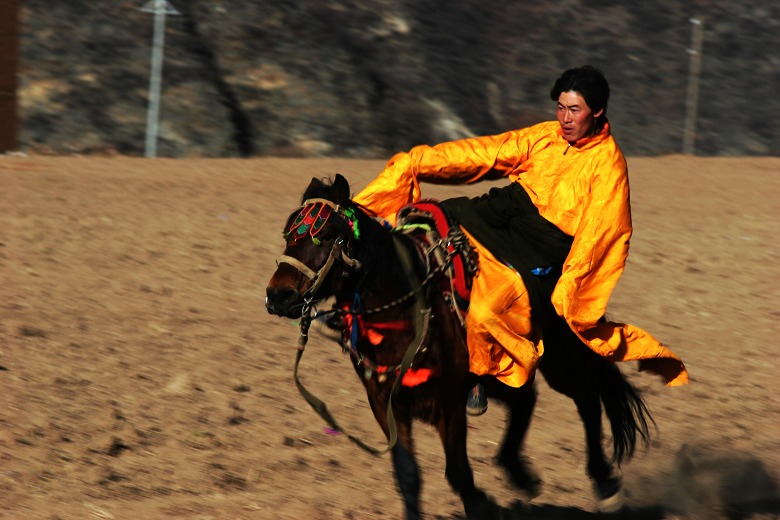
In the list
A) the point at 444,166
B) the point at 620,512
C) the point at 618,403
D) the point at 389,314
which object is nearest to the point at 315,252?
the point at 389,314

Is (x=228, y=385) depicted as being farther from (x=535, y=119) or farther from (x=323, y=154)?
(x=535, y=119)

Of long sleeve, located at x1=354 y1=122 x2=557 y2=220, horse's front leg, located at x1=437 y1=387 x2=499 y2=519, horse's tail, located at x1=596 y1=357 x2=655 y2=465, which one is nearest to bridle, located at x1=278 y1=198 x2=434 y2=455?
horse's front leg, located at x1=437 y1=387 x2=499 y2=519

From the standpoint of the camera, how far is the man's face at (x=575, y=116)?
4996 millimetres

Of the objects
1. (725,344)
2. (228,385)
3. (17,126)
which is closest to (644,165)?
(725,344)

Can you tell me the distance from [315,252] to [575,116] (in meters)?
1.39

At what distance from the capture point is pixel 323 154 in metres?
13.2

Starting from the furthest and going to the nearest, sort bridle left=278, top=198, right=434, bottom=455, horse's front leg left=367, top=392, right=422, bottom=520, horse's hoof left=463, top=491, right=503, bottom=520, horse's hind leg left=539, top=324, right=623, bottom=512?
horse's hind leg left=539, top=324, right=623, bottom=512
horse's hoof left=463, top=491, right=503, bottom=520
horse's front leg left=367, top=392, right=422, bottom=520
bridle left=278, top=198, right=434, bottom=455

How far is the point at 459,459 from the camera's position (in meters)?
5.00

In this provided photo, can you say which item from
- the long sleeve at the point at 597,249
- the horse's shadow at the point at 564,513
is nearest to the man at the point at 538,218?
the long sleeve at the point at 597,249

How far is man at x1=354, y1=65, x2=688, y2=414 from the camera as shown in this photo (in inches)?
196

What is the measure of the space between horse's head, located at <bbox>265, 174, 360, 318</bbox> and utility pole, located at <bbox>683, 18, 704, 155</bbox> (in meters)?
12.3

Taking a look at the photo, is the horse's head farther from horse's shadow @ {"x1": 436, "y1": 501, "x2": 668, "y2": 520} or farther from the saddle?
horse's shadow @ {"x1": 436, "y1": 501, "x2": 668, "y2": 520}

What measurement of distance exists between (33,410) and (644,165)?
966 cm

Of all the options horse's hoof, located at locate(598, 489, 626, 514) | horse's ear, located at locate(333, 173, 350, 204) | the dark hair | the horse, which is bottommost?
horse's hoof, located at locate(598, 489, 626, 514)
